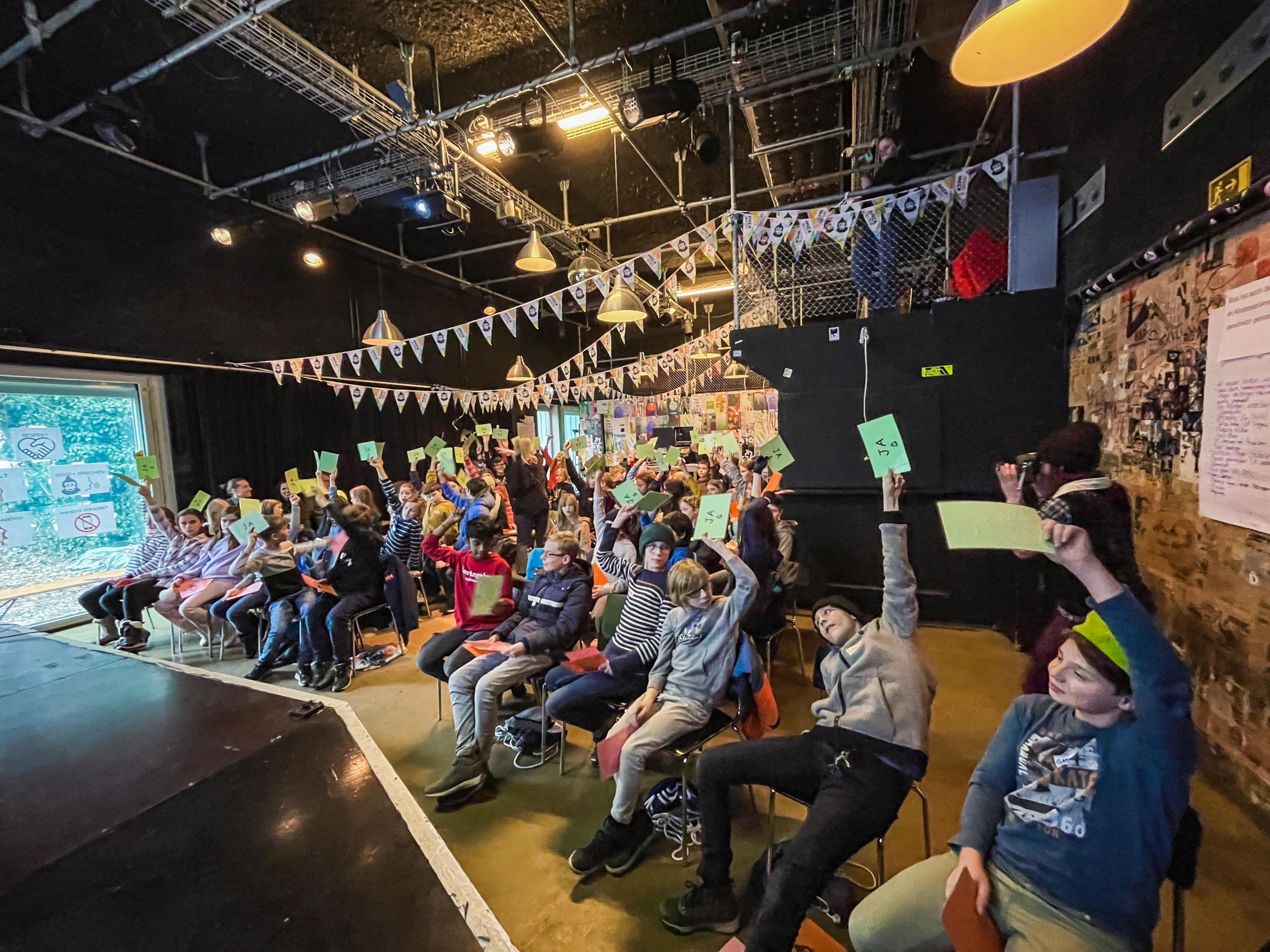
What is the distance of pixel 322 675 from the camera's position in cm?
374

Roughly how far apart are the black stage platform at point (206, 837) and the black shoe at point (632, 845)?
1.07 meters

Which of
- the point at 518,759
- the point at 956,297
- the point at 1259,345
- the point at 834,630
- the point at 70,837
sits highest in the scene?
the point at 956,297

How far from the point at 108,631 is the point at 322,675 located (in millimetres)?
2801

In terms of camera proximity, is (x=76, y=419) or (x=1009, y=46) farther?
(x=76, y=419)

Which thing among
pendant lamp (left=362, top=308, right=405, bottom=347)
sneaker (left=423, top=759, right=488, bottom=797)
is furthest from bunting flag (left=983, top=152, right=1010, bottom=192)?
pendant lamp (left=362, top=308, right=405, bottom=347)

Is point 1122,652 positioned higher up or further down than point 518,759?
higher up

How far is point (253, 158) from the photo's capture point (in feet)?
17.6

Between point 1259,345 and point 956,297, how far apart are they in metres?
2.43

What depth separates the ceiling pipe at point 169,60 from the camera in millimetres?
3035

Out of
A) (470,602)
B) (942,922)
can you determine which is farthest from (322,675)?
(942,922)

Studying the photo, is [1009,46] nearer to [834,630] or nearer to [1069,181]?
[834,630]

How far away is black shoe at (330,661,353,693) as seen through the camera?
12.0 feet

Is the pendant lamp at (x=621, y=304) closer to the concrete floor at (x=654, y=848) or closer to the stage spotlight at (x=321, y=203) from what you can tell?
the stage spotlight at (x=321, y=203)

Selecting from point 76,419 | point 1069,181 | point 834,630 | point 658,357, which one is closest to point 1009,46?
point 834,630
